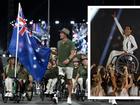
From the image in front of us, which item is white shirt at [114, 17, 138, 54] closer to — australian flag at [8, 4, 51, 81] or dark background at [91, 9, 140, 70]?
dark background at [91, 9, 140, 70]

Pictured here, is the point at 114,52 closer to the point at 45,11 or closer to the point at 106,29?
the point at 106,29

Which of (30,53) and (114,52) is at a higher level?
(30,53)

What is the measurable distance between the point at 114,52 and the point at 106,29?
550mm

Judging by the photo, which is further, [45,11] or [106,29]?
[45,11]

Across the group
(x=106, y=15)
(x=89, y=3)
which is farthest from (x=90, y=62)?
(x=89, y=3)

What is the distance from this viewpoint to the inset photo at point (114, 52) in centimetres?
1159

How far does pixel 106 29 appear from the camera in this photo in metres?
11.7

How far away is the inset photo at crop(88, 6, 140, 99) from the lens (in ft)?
38.0

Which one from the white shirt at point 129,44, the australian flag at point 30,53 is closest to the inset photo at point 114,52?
the white shirt at point 129,44

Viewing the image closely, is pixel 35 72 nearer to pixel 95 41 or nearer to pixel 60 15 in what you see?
pixel 95 41

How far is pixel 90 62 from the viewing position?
38.2ft

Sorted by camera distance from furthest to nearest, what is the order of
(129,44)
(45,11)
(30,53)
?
(45,11)
(30,53)
(129,44)

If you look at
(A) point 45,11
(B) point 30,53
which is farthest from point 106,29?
(A) point 45,11

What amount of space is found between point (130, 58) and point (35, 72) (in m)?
4.80
